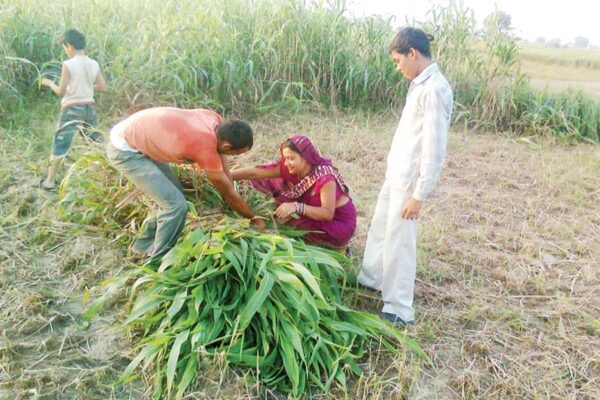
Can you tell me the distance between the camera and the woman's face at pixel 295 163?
9.28ft

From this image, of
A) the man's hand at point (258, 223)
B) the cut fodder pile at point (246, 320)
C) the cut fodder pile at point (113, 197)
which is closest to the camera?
the cut fodder pile at point (246, 320)

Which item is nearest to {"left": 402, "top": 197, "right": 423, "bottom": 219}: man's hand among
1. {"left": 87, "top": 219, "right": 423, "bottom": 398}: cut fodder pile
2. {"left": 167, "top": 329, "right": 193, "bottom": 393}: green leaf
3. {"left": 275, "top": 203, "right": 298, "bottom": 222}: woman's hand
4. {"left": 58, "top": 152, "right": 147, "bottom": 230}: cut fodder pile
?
{"left": 87, "top": 219, "right": 423, "bottom": 398}: cut fodder pile

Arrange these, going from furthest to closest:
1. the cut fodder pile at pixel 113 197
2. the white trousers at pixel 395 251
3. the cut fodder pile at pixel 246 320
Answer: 1. the cut fodder pile at pixel 113 197
2. the white trousers at pixel 395 251
3. the cut fodder pile at pixel 246 320

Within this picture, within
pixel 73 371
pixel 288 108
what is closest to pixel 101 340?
pixel 73 371

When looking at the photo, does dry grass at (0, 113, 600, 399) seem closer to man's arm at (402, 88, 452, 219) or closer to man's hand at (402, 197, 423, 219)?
man's hand at (402, 197, 423, 219)

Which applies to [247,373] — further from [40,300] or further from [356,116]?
[356,116]

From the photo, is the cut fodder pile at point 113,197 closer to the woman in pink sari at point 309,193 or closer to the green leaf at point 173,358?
the woman in pink sari at point 309,193

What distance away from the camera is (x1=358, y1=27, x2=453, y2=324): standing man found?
2.26m

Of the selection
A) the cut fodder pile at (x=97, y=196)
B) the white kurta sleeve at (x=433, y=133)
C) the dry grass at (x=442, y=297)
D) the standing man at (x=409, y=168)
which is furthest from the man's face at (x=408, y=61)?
the cut fodder pile at (x=97, y=196)

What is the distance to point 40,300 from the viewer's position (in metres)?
2.57

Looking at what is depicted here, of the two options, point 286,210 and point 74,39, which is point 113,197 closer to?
point 286,210

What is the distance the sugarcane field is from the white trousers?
11mm

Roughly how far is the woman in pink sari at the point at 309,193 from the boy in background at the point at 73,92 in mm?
1445

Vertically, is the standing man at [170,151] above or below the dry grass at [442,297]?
above
